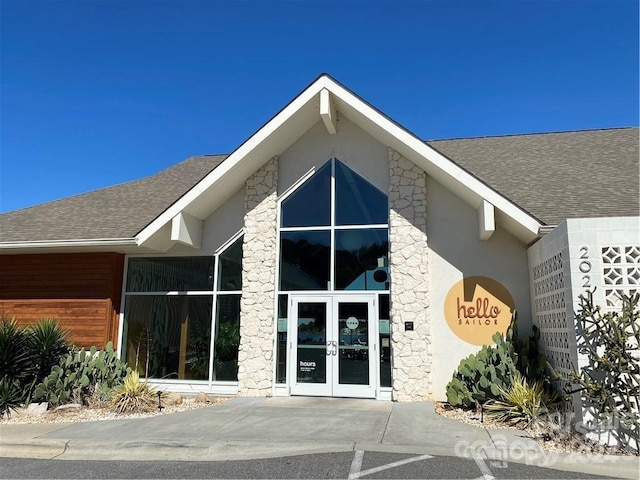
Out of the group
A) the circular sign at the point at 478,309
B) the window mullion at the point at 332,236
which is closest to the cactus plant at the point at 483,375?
the circular sign at the point at 478,309

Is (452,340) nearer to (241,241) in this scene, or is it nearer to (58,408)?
(241,241)

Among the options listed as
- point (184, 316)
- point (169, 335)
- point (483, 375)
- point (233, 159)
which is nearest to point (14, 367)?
point (169, 335)

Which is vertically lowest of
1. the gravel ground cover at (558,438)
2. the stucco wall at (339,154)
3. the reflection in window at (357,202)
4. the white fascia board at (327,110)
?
the gravel ground cover at (558,438)

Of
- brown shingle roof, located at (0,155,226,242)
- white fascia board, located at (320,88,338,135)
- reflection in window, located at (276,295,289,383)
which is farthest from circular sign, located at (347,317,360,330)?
brown shingle roof, located at (0,155,226,242)

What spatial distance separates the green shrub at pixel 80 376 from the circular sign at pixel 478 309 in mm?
8045

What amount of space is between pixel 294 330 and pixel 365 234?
117 inches

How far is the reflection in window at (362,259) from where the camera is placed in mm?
11242

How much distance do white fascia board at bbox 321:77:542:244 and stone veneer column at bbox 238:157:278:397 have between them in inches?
101

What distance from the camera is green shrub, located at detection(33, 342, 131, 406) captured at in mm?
9984

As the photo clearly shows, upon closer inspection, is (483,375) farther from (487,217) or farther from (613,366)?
(487,217)

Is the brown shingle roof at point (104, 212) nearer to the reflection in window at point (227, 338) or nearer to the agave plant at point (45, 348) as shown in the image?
the agave plant at point (45, 348)

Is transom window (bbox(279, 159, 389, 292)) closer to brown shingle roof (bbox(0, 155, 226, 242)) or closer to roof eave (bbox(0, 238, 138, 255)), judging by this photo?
brown shingle roof (bbox(0, 155, 226, 242))

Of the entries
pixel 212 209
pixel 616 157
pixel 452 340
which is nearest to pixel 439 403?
pixel 452 340

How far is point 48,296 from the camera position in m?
12.5
